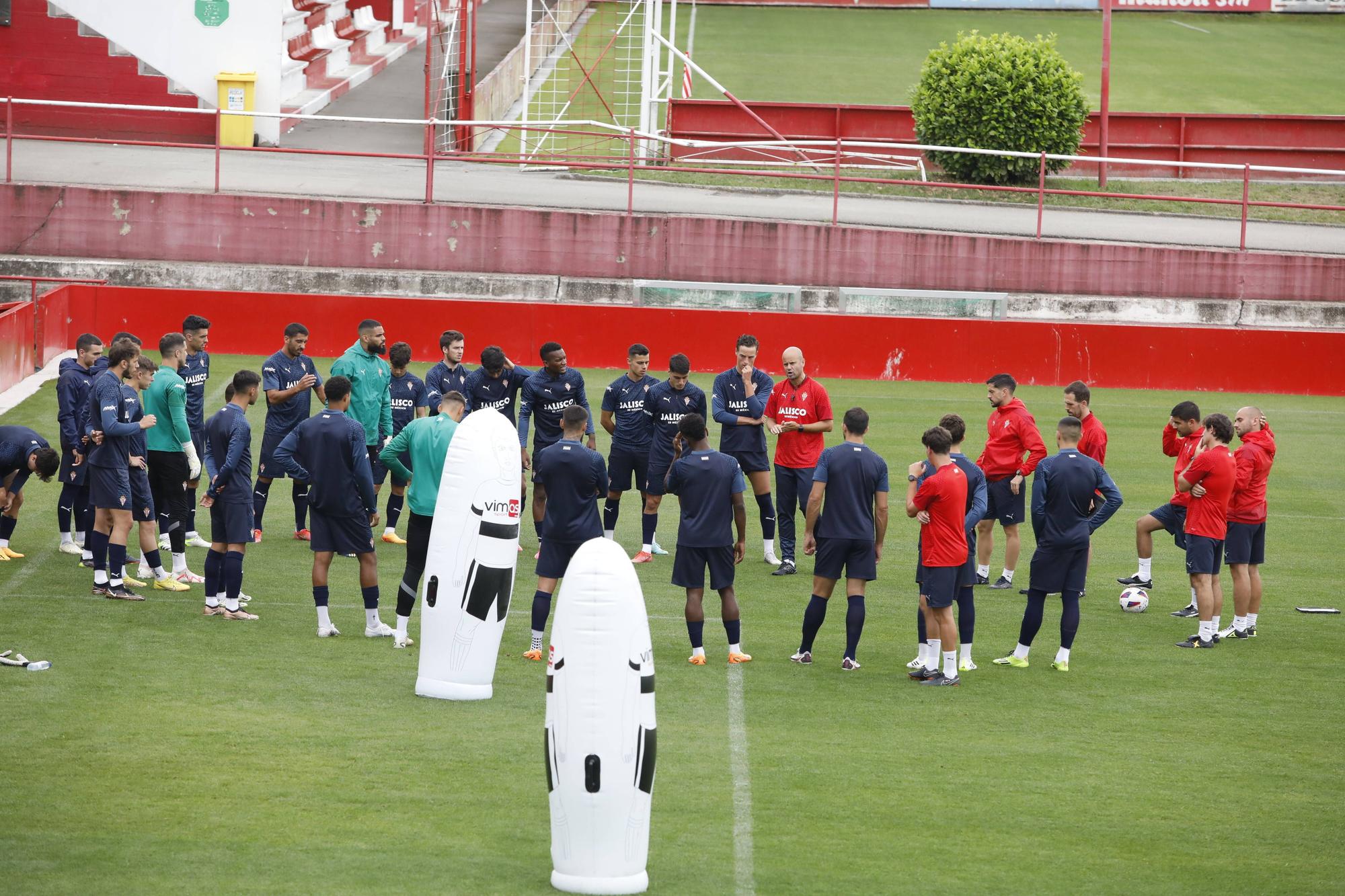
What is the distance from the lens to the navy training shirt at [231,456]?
39.9ft

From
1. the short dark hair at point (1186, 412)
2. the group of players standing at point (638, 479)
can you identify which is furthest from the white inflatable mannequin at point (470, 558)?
the short dark hair at point (1186, 412)

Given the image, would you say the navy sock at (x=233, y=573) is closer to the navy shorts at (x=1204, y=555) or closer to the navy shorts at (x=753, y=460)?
the navy shorts at (x=753, y=460)

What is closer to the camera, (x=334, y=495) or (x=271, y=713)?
(x=271, y=713)

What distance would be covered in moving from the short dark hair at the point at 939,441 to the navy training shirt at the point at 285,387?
6375mm

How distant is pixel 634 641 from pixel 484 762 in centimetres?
227

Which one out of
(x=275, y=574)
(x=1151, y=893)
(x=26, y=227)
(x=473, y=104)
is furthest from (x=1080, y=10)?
(x=1151, y=893)

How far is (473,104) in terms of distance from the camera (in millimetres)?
31891

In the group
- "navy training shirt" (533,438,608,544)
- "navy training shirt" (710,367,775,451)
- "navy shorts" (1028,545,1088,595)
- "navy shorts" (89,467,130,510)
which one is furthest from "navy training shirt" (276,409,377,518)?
"navy shorts" (1028,545,1088,595)

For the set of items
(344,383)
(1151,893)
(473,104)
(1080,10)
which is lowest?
(1151,893)

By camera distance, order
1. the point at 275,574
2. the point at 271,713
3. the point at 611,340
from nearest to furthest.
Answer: the point at 271,713 → the point at 275,574 → the point at 611,340

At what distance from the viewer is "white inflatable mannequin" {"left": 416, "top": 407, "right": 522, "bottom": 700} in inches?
417

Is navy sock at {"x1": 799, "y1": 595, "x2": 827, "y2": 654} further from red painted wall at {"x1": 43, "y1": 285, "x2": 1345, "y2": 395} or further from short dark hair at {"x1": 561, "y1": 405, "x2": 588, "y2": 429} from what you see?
red painted wall at {"x1": 43, "y1": 285, "x2": 1345, "y2": 395}

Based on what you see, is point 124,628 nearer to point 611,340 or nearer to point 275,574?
point 275,574

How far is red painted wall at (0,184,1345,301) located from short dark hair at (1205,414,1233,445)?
42.4ft
